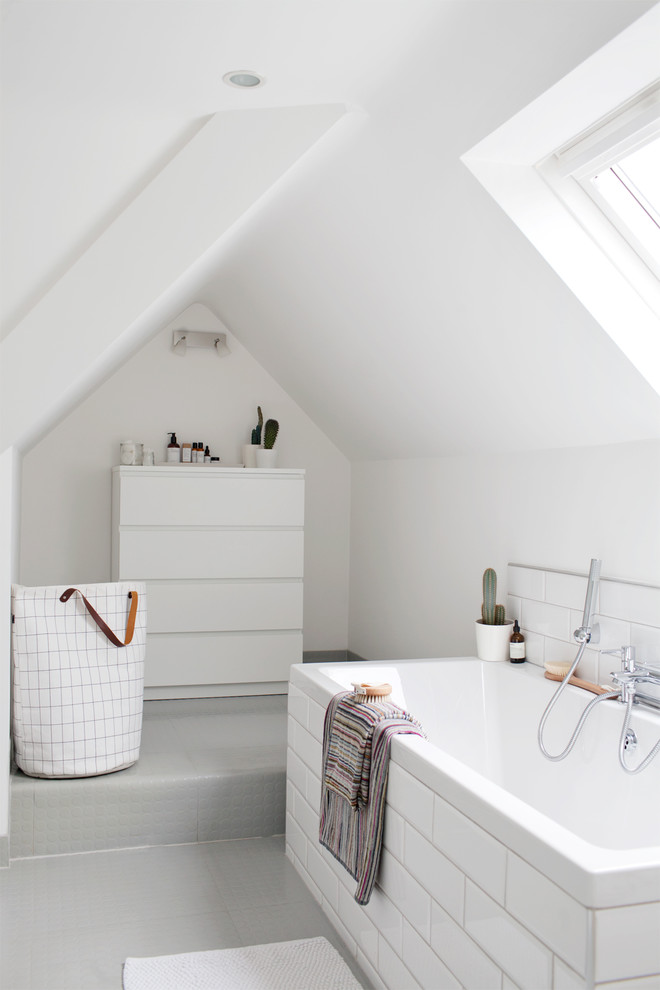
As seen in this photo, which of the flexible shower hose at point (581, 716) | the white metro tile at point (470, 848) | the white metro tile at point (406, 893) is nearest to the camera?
the white metro tile at point (470, 848)

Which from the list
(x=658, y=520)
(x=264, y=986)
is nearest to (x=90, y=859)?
(x=264, y=986)

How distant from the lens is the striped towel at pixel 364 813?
86.0 inches

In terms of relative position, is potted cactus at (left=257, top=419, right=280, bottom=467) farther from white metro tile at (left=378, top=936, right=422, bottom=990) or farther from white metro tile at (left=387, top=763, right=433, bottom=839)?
white metro tile at (left=378, top=936, right=422, bottom=990)

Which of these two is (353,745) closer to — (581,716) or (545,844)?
(581,716)

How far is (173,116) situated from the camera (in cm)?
252

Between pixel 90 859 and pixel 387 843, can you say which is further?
pixel 90 859

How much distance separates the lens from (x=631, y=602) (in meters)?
2.67

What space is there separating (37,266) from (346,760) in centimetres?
175

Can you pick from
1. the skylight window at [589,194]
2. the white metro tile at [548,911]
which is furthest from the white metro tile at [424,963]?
the skylight window at [589,194]

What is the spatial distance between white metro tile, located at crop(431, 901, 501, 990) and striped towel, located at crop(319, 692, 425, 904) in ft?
1.06

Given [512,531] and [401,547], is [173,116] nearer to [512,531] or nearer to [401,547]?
[512,531]

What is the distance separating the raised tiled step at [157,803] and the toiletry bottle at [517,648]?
3.13 feet

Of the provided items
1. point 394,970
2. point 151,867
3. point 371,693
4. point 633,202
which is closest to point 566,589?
point 371,693

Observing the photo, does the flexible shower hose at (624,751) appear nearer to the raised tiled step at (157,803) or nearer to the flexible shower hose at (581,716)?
the flexible shower hose at (581,716)
